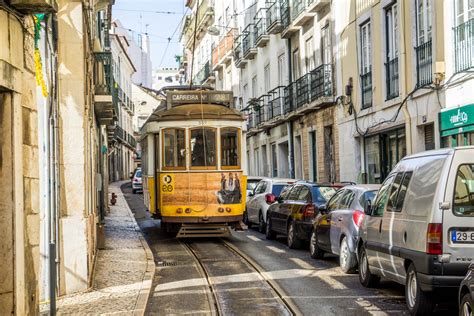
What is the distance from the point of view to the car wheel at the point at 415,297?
8.16 metres

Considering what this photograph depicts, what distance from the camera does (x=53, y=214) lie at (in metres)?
9.92

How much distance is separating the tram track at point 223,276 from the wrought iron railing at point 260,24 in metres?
17.4

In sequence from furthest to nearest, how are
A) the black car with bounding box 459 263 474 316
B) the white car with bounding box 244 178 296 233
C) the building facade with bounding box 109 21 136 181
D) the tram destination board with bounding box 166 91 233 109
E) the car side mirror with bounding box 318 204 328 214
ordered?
the building facade with bounding box 109 21 136 181 → the white car with bounding box 244 178 296 233 → the tram destination board with bounding box 166 91 233 109 → the car side mirror with bounding box 318 204 328 214 → the black car with bounding box 459 263 474 316

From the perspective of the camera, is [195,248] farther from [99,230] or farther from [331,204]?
[331,204]

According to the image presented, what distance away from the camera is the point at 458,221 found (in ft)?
25.9

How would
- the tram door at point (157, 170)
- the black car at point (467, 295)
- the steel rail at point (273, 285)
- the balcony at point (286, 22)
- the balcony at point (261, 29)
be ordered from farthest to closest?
the balcony at point (261, 29) < the balcony at point (286, 22) < the tram door at point (157, 170) < the steel rail at point (273, 285) < the black car at point (467, 295)

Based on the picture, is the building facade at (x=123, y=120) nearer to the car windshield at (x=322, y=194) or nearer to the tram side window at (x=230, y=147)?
the tram side window at (x=230, y=147)

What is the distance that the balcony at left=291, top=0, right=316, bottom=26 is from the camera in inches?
1063

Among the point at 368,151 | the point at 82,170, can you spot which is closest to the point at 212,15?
the point at 368,151

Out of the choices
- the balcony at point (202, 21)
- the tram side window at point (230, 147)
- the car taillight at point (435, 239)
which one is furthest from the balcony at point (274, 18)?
the car taillight at point (435, 239)

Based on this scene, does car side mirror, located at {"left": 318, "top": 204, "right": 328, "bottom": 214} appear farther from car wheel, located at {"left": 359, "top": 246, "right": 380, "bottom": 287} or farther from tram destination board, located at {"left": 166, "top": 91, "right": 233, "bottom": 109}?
tram destination board, located at {"left": 166, "top": 91, "right": 233, "bottom": 109}

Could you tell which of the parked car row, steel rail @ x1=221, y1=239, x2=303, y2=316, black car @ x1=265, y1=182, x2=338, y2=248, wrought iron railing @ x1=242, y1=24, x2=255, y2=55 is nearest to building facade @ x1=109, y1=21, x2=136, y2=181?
wrought iron railing @ x1=242, y1=24, x2=255, y2=55

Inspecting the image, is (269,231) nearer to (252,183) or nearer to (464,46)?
(252,183)

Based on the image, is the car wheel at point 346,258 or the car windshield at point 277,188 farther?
the car windshield at point 277,188
